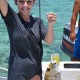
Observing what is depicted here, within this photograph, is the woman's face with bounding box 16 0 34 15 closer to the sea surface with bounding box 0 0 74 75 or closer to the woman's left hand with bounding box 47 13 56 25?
the woman's left hand with bounding box 47 13 56 25

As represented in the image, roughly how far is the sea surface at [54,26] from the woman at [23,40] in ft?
2.39

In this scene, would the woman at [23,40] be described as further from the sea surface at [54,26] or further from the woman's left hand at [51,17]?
the sea surface at [54,26]

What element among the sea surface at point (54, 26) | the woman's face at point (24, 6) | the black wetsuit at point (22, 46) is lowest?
the sea surface at point (54, 26)

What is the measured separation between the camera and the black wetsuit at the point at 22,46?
2.14 meters

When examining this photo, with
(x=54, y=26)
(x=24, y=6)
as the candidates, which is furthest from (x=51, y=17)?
(x=54, y=26)

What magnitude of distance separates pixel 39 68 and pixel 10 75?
21 centimetres

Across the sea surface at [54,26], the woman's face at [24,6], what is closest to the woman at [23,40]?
the woman's face at [24,6]

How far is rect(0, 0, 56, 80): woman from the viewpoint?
2.14 meters

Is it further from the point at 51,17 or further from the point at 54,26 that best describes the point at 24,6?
the point at 54,26

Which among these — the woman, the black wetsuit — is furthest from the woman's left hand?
the black wetsuit

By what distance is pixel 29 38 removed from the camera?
218 centimetres

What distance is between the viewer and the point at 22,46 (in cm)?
214

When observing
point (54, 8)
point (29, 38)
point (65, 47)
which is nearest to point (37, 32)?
point (29, 38)

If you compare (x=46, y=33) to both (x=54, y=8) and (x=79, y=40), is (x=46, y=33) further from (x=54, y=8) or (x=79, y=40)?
(x=54, y=8)
